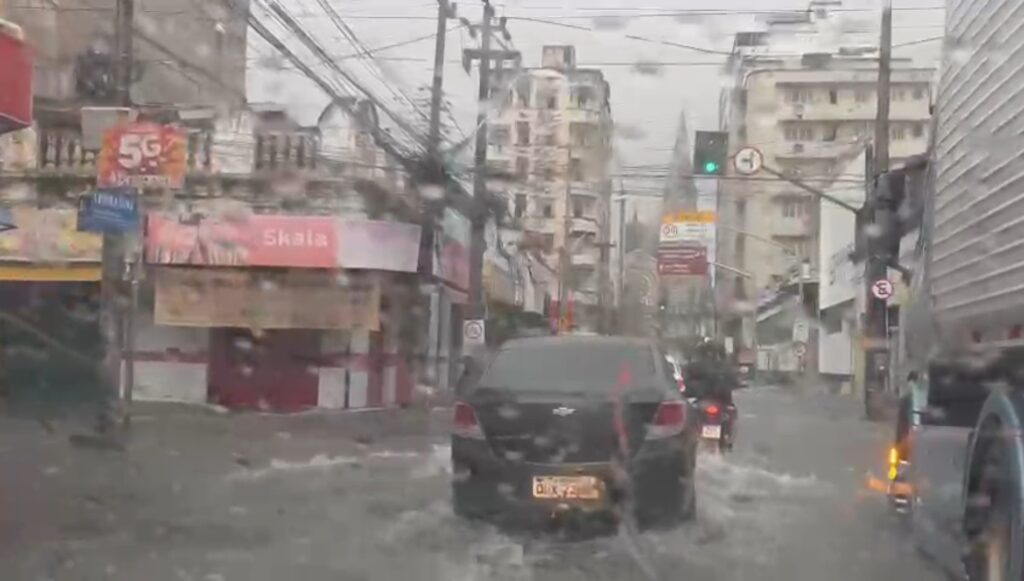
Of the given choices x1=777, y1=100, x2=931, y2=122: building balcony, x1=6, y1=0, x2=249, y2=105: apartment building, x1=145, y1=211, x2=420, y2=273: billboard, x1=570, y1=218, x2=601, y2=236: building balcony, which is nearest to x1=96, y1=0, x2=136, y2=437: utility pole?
x1=6, y1=0, x2=249, y2=105: apartment building

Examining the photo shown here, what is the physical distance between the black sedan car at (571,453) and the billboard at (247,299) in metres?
16.5

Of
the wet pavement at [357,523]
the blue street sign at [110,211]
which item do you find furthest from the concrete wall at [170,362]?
the blue street sign at [110,211]

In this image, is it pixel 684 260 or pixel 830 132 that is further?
pixel 830 132

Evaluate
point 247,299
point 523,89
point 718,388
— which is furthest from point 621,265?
point 718,388

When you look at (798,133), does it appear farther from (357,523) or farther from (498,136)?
(357,523)

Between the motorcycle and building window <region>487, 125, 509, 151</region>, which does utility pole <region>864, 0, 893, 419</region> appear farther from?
the motorcycle

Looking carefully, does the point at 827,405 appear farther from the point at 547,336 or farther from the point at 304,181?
the point at 547,336

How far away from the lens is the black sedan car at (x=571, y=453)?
9.63 metres

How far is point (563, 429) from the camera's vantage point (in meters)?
9.70

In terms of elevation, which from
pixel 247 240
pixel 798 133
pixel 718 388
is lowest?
pixel 718 388

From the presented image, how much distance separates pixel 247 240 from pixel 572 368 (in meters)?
16.1

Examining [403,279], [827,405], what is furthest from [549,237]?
[403,279]

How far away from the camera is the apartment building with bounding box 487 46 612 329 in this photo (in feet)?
121

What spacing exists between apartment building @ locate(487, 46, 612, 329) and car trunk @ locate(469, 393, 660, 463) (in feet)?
67.9
